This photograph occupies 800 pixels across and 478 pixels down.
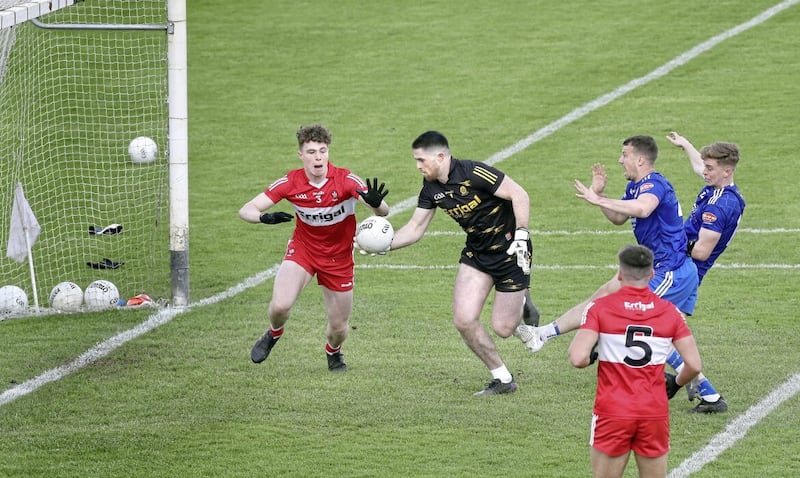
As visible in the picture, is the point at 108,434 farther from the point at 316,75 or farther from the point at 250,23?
the point at 250,23

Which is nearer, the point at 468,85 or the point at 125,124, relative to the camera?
the point at 125,124

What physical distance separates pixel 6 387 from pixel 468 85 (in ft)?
46.6

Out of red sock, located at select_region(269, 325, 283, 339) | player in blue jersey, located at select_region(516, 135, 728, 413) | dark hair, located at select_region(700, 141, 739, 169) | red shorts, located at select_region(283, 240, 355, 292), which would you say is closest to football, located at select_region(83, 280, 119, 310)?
red sock, located at select_region(269, 325, 283, 339)

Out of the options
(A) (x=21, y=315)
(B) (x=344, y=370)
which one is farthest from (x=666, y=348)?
(A) (x=21, y=315)

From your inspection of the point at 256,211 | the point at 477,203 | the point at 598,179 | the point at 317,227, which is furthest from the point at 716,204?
the point at 256,211

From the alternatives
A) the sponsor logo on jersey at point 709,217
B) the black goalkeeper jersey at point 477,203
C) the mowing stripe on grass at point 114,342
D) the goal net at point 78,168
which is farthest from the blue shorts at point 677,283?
the goal net at point 78,168

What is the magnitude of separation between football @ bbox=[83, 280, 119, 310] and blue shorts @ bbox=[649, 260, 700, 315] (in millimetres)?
6455

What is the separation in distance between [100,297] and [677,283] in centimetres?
672

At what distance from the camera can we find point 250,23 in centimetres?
2800

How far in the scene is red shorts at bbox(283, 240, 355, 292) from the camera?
11.2m

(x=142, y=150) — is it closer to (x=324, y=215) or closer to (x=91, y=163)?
(x=91, y=163)

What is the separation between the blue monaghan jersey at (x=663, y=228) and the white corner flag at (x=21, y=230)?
6.93 meters

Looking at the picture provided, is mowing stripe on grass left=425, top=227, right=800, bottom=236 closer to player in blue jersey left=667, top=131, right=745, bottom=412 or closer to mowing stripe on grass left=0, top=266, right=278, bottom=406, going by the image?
mowing stripe on grass left=0, top=266, right=278, bottom=406

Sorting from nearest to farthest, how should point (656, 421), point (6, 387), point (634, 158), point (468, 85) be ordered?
point (656, 421) → point (634, 158) → point (6, 387) → point (468, 85)
